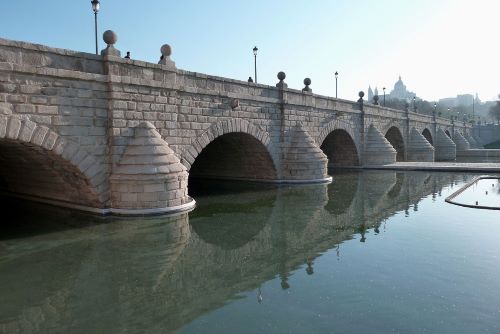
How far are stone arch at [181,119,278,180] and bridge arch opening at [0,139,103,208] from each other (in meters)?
3.60

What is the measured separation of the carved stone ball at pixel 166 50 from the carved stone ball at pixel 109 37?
1.82 m

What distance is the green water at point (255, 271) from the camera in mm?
5094

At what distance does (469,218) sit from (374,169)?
51.4ft

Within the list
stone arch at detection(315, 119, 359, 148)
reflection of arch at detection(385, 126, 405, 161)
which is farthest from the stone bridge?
reflection of arch at detection(385, 126, 405, 161)

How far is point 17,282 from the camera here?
6555mm

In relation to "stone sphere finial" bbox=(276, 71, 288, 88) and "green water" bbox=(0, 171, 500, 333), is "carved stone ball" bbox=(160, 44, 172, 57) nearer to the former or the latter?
"green water" bbox=(0, 171, 500, 333)

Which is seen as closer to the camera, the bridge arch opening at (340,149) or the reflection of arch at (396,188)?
the reflection of arch at (396,188)

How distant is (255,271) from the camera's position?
701 centimetres

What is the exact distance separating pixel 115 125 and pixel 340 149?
62.1ft

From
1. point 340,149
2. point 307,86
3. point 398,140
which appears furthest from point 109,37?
point 398,140

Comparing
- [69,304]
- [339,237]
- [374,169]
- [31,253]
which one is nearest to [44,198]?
[31,253]

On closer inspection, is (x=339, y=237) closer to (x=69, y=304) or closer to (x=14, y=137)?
(x=69, y=304)

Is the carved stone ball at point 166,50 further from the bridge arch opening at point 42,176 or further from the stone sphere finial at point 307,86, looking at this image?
the stone sphere finial at point 307,86

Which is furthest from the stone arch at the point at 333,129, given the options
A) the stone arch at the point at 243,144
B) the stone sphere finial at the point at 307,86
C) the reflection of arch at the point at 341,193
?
the stone arch at the point at 243,144
